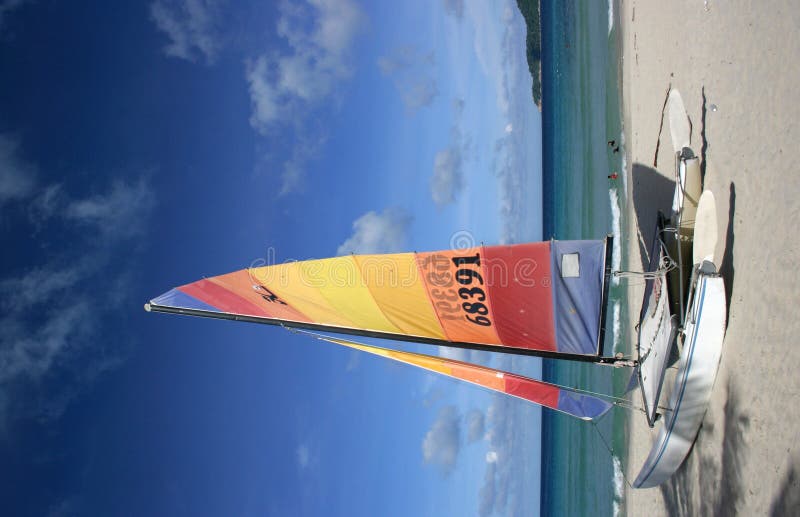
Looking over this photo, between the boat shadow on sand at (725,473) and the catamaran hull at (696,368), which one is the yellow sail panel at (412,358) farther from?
the boat shadow on sand at (725,473)

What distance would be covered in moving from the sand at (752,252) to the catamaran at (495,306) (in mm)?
452

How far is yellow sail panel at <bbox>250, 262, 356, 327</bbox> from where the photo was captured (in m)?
7.01

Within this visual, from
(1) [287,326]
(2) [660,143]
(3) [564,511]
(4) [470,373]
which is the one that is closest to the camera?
(1) [287,326]

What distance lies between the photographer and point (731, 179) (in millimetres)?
7910

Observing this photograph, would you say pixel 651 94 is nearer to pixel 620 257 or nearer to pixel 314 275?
pixel 620 257

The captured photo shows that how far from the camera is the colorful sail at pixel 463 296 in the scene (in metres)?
6.37

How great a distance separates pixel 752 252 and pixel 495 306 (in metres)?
3.60

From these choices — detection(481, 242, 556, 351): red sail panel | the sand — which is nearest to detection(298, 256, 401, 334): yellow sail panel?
detection(481, 242, 556, 351): red sail panel

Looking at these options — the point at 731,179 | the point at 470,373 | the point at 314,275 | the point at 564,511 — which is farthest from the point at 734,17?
the point at 564,511

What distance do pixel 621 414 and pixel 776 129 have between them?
14.8 metres

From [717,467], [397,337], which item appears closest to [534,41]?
[717,467]

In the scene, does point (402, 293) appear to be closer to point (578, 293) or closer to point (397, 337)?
point (397, 337)

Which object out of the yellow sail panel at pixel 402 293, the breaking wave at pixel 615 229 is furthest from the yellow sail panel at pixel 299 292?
the breaking wave at pixel 615 229

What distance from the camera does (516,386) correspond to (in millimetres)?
7707
